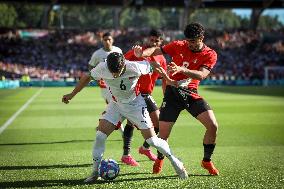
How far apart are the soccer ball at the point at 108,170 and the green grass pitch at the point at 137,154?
0.13 metres

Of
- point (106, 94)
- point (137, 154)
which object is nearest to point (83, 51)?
point (106, 94)

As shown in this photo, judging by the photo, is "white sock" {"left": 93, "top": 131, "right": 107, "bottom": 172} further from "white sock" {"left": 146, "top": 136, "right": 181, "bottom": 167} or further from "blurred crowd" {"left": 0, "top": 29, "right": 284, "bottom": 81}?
"blurred crowd" {"left": 0, "top": 29, "right": 284, "bottom": 81}

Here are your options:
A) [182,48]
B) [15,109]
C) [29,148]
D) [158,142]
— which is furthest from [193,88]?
[15,109]

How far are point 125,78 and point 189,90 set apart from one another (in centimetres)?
125

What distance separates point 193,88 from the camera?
7914mm

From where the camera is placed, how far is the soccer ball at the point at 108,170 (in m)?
7.20

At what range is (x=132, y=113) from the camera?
7.30 m

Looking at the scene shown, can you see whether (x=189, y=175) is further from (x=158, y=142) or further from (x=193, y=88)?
(x=193, y=88)

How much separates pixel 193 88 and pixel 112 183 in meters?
2.06

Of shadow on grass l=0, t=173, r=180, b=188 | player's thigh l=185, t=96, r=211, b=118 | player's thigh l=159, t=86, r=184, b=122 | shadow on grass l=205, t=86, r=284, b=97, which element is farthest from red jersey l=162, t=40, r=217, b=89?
shadow on grass l=205, t=86, r=284, b=97

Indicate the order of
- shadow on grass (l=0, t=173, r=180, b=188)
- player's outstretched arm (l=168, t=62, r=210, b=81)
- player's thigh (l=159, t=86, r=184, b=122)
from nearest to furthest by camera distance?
player's outstretched arm (l=168, t=62, r=210, b=81) → shadow on grass (l=0, t=173, r=180, b=188) → player's thigh (l=159, t=86, r=184, b=122)

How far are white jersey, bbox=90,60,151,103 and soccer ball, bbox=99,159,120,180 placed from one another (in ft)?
3.15

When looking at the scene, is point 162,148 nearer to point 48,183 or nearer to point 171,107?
point 171,107

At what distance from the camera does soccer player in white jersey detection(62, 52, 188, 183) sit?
714 cm
